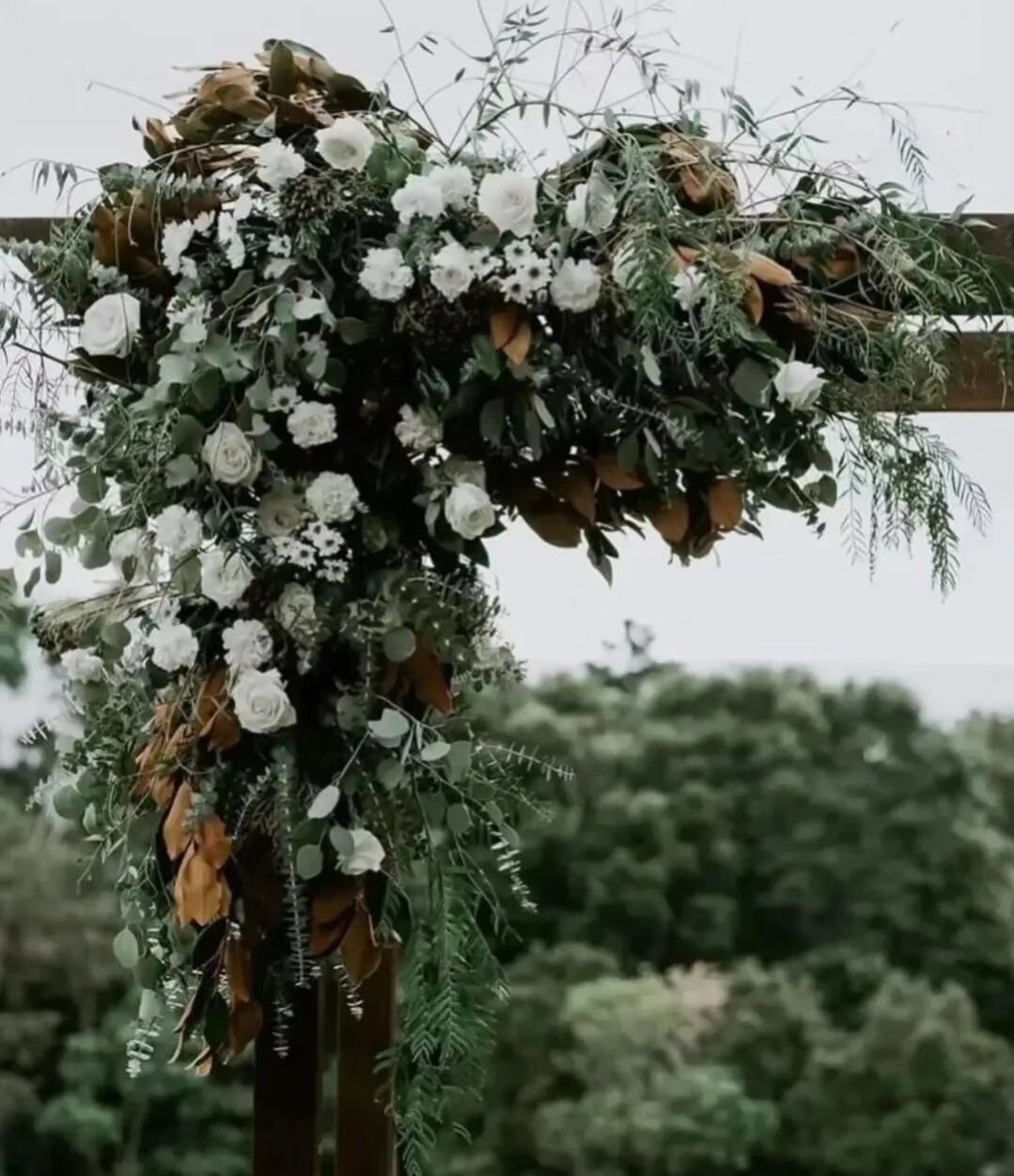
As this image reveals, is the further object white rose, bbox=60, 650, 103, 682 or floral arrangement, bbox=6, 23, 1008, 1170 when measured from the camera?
white rose, bbox=60, 650, 103, 682

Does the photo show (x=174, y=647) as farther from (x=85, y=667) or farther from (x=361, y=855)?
A: (x=361, y=855)

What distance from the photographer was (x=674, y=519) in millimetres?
1569

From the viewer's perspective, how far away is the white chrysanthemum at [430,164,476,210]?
5.00 feet

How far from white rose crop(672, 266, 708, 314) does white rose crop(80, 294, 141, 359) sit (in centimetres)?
53

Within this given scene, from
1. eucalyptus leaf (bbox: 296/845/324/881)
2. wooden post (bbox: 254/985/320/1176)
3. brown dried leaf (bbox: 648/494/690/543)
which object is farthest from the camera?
wooden post (bbox: 254/985/320/1176)

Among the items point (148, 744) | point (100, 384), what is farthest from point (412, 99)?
point (148, 744)

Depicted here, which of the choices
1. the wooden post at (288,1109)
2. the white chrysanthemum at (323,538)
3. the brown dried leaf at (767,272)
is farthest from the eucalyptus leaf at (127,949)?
the brown dried leaf at (767,272)

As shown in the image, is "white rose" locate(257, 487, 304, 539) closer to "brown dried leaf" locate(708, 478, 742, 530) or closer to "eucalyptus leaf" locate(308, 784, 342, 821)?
"eucalyptus leaf" locate(308, 784, 342, 821)

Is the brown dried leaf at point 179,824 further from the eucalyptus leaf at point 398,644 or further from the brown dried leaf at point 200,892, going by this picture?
the eucalyptus leaf at point 398,644

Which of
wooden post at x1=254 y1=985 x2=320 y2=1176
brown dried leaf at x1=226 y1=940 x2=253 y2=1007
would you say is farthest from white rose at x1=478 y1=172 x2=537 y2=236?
wooden post at x1=254 y1=985 x2=320 y2=1176

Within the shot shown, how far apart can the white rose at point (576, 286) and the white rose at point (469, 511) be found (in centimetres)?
20

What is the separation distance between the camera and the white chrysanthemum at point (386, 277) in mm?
1496

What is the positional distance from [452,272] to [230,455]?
270 millimetres

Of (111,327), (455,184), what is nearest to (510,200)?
(455,184)
